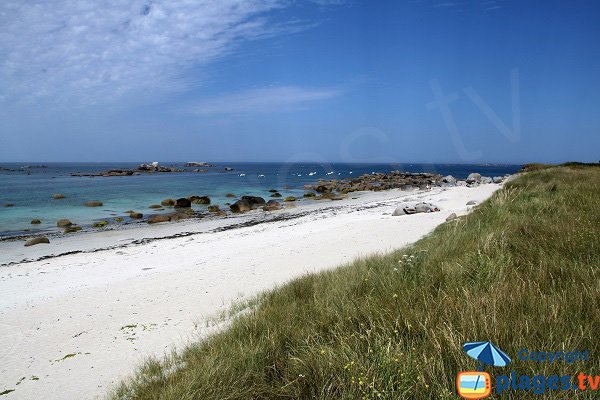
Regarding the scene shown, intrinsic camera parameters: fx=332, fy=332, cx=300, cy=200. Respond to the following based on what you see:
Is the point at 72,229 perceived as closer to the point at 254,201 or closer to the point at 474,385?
the point at 254,201

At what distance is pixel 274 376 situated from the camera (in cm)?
271

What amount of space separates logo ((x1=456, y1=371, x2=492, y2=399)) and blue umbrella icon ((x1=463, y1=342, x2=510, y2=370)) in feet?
0.26

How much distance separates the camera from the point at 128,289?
7.98 m

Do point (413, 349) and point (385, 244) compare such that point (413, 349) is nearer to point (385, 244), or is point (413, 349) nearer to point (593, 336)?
point (593, 336)

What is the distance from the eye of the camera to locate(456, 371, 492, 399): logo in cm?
174

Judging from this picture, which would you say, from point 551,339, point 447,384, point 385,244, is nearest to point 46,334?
point 447,384

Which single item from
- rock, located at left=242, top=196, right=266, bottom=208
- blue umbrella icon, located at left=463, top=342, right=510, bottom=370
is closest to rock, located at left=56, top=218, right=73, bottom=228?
rock, located at left=242, top=196, right=266, bottom=208

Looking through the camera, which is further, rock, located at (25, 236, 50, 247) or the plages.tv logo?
rock, located at (25, 236, 50, 247)

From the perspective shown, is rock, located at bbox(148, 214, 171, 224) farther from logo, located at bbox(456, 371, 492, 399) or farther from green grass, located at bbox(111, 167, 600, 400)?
logo, located at bbox(456, 371, 492, 399)

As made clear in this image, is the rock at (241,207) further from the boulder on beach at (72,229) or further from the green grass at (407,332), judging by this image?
the green grass at (407,332)

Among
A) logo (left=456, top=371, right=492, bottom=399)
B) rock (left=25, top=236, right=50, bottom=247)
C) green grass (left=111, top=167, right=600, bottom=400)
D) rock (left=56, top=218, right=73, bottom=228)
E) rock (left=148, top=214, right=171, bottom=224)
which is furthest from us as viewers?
rock (left=148, top=214, right=171, bottom=224)

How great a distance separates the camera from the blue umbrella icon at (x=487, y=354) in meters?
1.83

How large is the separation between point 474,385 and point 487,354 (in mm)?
210

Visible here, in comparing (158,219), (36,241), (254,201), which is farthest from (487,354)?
(254,201)
